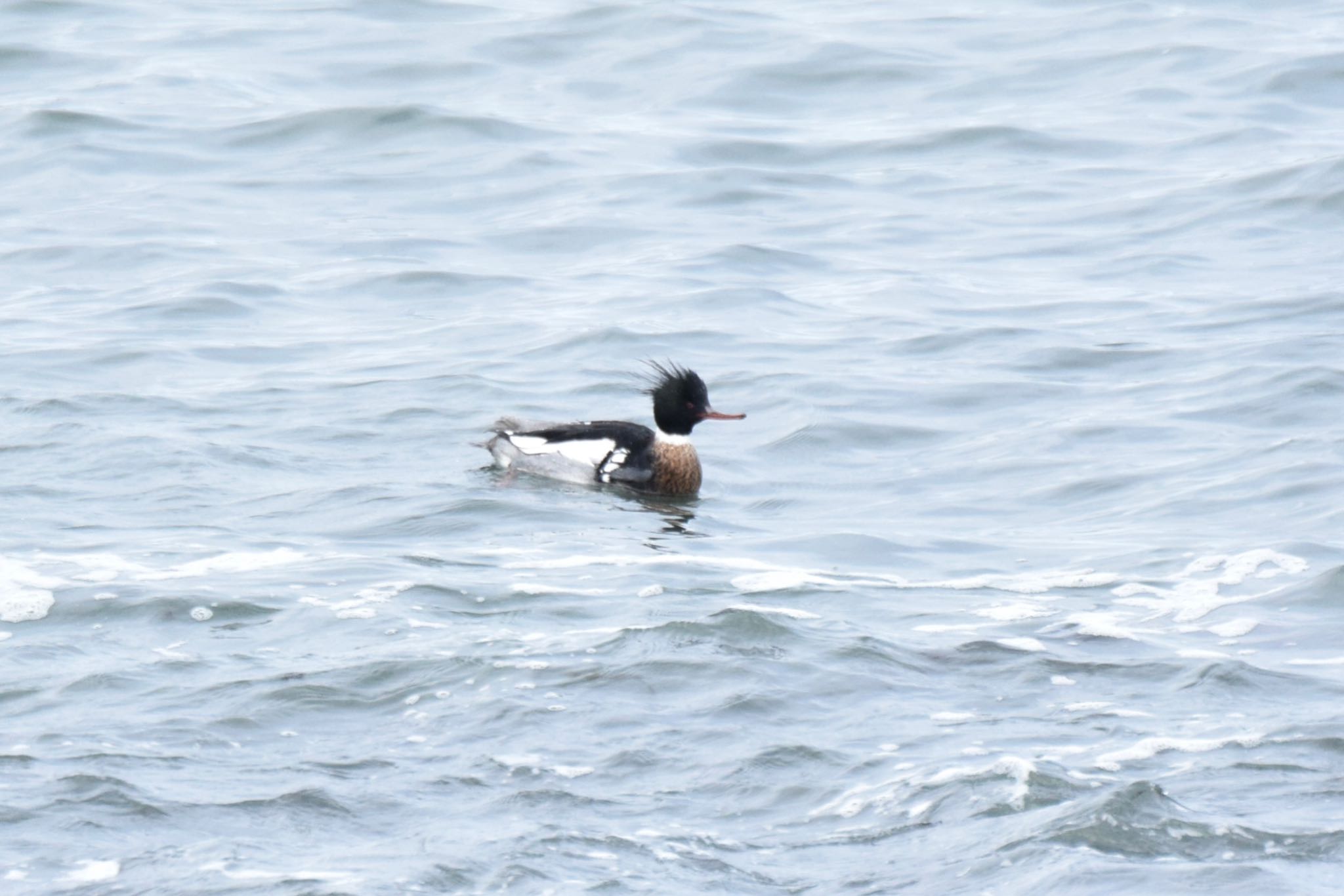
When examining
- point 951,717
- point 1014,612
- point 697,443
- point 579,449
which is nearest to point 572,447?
point 579,449

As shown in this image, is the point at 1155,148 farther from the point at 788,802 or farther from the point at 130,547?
the point at 788,802

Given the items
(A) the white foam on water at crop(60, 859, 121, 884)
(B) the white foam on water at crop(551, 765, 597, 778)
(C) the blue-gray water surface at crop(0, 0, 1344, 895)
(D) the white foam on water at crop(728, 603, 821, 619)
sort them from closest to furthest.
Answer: (A) the white foam on water at crop(60, 859, 121, 884) < (C) the blue-gray water surface at crop(0, 0, 1344, 895) < (B) the white foam on water at crop(551, 765, 597, 778) < (D) the white foam on water at crop(728, 603, 821, 619)

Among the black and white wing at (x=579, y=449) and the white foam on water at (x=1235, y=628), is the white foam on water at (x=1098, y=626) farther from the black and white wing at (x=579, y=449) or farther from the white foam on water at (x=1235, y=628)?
the black and white wing at (x=579, y=449)

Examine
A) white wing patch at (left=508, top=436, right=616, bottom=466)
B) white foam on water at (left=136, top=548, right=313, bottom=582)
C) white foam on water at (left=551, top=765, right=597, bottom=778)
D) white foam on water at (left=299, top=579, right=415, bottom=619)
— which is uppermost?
white foam on water at (left=551, top=765, right=597, bottom=778)

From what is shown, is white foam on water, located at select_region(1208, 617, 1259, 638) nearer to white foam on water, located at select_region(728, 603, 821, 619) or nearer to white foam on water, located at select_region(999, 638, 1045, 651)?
white foam on water, located at select_region(999, 638, 1045, 651)

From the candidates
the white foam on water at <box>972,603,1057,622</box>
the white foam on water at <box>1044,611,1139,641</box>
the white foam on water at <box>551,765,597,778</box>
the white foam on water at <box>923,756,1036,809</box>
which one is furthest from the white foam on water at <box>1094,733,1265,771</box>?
the white foam on water at <box>972,603,1057,622</box>

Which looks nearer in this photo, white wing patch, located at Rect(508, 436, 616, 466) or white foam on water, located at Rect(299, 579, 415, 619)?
white foam on water, located at Rect(299, 579, 415, 619)

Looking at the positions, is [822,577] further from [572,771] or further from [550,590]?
[572,771]

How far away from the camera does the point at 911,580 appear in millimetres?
8734

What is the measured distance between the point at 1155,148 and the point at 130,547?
1279 centimetres

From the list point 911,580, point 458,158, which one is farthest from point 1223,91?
point 911,580

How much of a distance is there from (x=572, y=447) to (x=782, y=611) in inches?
153

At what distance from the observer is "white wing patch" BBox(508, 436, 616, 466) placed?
1148cm

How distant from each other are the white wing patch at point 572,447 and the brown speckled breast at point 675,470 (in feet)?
0.94
